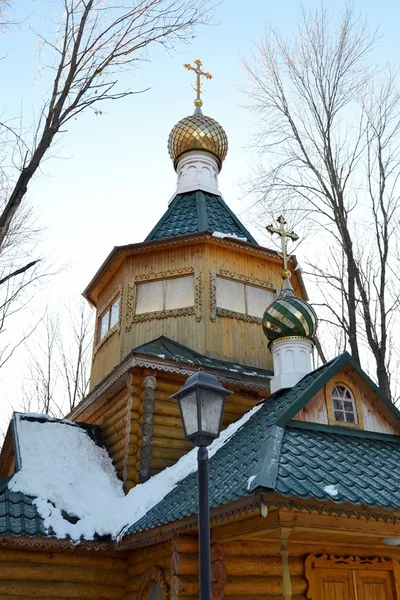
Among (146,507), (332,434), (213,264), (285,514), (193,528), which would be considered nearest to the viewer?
(285,514)

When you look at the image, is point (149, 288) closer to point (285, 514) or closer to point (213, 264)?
point (213, 264)

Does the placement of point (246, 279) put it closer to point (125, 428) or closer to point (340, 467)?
point (125, 428)

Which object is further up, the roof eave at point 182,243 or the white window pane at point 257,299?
the roof eave at point 182,243

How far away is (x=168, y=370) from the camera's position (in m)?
9.68

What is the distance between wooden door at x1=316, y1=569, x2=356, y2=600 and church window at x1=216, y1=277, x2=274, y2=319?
533 centimetres

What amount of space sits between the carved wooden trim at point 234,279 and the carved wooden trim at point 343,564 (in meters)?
4.94

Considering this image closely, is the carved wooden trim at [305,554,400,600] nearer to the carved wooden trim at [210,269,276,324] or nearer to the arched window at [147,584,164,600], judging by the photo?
the arched window at [147,584,164,600]

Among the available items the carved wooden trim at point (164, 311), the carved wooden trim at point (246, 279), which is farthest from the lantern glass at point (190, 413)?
the carved wooden trim at point (246, 279)

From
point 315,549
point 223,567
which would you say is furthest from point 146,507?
point 315,549

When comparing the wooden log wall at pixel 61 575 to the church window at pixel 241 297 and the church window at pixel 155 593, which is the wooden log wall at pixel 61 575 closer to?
the church window at pixel 155 593

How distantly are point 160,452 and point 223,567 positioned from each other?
9.55 feet

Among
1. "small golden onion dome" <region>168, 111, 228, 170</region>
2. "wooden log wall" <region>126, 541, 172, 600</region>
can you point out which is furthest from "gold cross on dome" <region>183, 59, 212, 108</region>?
"wooden log wall" <region>126, 541, 172, 600</region>

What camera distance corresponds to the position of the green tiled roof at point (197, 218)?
12812 millimetres

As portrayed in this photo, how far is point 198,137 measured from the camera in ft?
49.6
